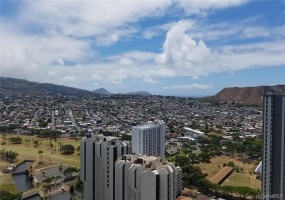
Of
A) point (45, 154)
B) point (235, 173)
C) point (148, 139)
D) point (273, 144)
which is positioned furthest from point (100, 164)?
point (45, 154)

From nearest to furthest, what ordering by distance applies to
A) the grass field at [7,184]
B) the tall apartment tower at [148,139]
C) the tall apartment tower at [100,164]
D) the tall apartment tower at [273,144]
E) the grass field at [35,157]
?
the tall apartment tower at [100,164]
the tall apartment tower at [273,144]
the grass field at [7,184]
the grass field at [35,157]
the tall apartment tower at [148,139]

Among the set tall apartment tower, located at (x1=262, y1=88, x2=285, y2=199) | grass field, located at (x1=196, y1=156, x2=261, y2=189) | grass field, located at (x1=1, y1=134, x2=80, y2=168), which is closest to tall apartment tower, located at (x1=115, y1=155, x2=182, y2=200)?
tall apartment tower, located at (x1=262, y1=88, x2=285, y2=199)

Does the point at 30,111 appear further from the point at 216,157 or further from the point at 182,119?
the point at 216,157

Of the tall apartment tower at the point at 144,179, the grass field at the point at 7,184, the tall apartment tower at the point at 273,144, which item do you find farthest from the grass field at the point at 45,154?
the tall apartment tower at the point at 144,179

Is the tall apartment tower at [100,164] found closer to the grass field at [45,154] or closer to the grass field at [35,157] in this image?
the grass field at [35,157]

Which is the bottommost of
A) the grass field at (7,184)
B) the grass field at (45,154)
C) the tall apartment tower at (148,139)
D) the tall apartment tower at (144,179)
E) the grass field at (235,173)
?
the grass field at (7,184)

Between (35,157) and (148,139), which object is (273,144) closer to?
(148,139)
